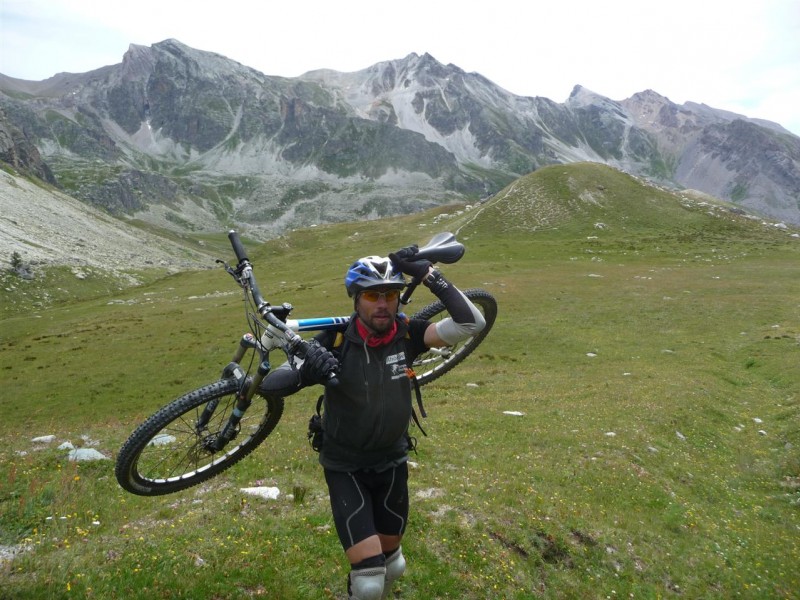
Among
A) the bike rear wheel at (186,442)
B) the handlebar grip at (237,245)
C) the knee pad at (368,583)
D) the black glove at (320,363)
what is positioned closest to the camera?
the black glove at (320,363)

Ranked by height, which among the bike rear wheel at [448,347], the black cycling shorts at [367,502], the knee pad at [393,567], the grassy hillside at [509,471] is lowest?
the grassy hillside at [509,471]

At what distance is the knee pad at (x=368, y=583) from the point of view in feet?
19.4

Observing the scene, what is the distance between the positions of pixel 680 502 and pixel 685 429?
6230mm

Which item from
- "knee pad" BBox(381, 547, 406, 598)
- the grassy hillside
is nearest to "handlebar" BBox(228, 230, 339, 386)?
"knee pad" BBox(381, 547, 406, 598)

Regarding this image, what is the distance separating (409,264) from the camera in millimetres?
6965

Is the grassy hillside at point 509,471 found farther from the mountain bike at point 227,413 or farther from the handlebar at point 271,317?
the handlebar at point 271,317

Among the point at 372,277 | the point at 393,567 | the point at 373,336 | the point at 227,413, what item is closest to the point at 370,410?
the point at 373,336

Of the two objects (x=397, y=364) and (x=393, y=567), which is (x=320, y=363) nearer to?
(x=397, y=364)

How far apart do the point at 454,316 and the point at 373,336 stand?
4.25ft

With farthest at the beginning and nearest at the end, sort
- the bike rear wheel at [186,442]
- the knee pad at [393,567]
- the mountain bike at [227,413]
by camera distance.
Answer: the bike rear wheel at [186,442], the mountain bike at [227,413], the knee pad at [393,567]

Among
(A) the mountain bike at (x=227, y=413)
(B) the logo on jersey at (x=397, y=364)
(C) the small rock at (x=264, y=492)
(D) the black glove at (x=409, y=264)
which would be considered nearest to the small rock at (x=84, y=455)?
(C) the small rock at (x=264, y=492)

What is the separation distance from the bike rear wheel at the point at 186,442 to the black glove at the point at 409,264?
3.13 m

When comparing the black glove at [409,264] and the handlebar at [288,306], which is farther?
the black glove at [409,264]

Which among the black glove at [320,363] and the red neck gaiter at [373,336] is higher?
the red neck gaiter at [373,336]
